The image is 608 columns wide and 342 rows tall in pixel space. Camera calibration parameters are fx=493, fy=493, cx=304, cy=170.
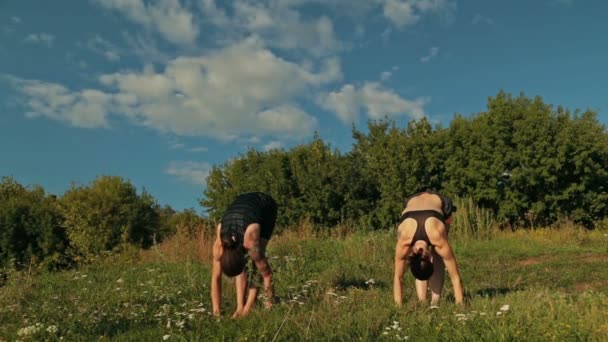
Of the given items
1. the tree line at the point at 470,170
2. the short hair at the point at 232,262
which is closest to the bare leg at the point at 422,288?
the short hair at the point at 232,262

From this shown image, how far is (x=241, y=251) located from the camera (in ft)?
18.0

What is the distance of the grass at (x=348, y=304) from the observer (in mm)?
3922

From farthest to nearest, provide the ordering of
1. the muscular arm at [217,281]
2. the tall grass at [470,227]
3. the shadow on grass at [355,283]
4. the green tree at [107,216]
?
the green tree at [107,216] < the tall grass at [470,227] < the shadow on grass at [355,283] < the muscular arm at [217,281]

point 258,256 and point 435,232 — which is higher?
point 435,232

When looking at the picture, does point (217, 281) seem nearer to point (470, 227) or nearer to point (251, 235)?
point (251, 235)

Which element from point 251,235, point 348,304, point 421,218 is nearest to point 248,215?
point 251,235

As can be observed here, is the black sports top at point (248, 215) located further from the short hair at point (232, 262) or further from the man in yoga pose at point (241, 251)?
the short hair at point (232, 262)

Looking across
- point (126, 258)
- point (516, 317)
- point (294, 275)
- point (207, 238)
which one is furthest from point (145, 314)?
point (126, 258)

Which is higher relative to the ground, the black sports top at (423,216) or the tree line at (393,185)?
the tree line at (393,185)

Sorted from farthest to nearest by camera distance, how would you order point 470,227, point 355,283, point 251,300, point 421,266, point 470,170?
point 470,170 < point 470,227 < point 355,283 < point 251,300 < point 421,266

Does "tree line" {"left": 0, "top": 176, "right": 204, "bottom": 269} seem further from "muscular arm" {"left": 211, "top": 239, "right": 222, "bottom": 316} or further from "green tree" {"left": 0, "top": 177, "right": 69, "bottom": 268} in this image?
"muscular arm" {"left": 211, "top": 239, "right": 222, "bottom": 316}

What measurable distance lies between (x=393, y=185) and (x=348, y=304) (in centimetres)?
1337

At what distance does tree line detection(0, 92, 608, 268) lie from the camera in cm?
1625

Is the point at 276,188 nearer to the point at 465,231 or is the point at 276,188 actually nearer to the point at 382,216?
the point at 382,216
